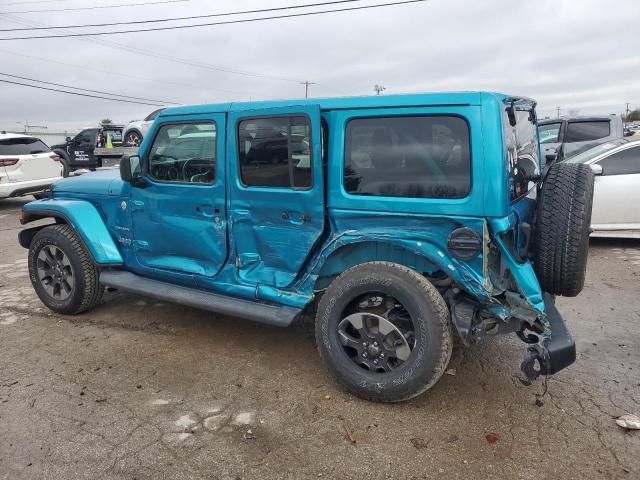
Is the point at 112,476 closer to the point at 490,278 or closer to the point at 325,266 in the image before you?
the point at 325,266

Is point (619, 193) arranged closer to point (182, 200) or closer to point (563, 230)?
point (563, 230)

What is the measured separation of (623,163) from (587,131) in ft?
11.5

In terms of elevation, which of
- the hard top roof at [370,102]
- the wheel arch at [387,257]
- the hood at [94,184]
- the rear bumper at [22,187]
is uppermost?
the hard top roof at [370,102]

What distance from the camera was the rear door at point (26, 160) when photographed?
10820 mm

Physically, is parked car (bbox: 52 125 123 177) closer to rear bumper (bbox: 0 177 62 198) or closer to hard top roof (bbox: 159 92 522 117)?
rear bumper (bbox: 0 177 62 198)

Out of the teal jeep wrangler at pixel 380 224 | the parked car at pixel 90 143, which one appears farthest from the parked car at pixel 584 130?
the parked car at pixel 90 143

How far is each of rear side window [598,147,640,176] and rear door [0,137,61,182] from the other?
36.4 feet

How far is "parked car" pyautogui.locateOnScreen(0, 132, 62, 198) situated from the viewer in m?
10.8

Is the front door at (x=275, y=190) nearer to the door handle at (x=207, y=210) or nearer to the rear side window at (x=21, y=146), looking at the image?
the door handle at (x=207, y=210)

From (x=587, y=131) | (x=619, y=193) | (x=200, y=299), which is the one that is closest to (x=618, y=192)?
(x=619, y=193)

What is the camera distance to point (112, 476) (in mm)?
2518

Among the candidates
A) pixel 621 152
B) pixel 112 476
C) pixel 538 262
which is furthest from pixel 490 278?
pixel 621 152

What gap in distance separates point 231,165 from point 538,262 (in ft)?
7.00

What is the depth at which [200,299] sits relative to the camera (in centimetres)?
379
